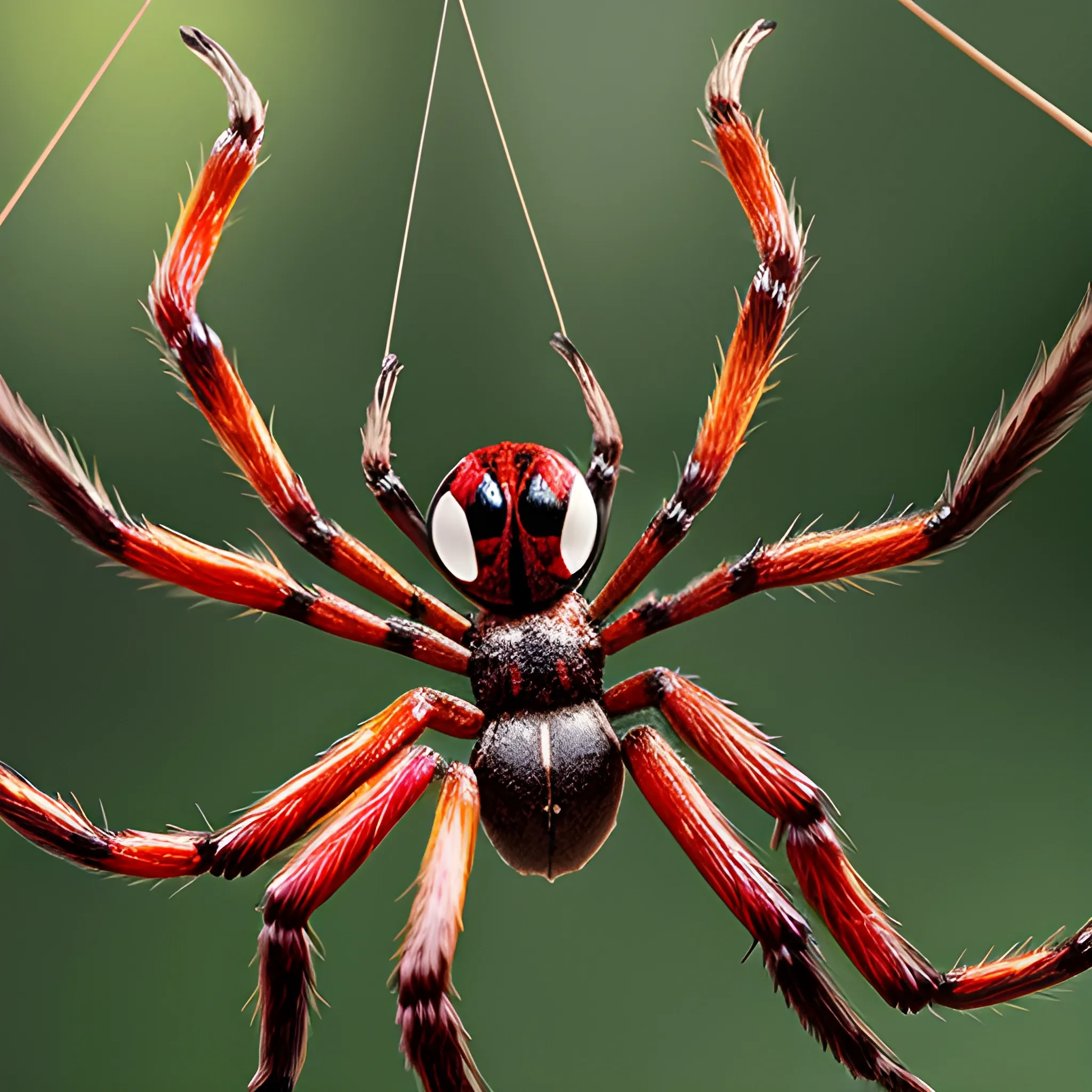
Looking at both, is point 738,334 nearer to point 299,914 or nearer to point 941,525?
point 941,525

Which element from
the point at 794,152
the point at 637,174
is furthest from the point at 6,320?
the point at 794,152

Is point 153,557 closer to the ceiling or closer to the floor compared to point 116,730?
closer to the ceiling

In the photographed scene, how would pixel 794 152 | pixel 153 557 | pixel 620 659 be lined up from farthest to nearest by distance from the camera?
pixel 794 152 → pixel 620 659 → pixel 153 557

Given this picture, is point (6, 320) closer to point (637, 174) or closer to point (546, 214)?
point (546, 214)

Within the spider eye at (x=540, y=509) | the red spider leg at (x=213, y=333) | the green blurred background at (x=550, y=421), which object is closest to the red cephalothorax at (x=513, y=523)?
the spider eye at (x=540, y=509)

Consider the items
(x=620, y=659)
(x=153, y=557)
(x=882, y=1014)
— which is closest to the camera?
(x=153, y=557)

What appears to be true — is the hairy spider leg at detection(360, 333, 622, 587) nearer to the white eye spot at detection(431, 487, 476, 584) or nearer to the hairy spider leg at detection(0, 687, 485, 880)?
the white eye spot at detection(431, 487, 476, 584)

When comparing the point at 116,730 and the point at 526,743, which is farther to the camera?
the point at 116,730
